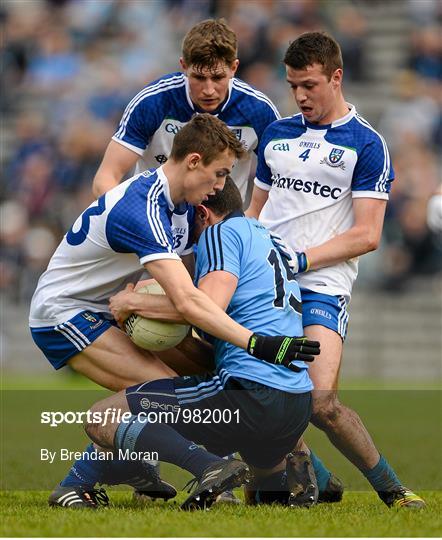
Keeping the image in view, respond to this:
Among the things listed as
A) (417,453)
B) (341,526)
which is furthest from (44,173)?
(341,526)

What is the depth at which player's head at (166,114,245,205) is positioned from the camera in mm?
6891

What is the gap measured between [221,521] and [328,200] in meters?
2.33

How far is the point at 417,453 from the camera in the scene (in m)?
10.2

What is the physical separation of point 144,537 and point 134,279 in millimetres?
2193

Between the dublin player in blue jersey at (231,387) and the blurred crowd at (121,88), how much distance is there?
10.8 meters

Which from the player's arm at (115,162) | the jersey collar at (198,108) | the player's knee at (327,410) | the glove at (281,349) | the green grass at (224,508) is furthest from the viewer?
the player's arm at (115,162)

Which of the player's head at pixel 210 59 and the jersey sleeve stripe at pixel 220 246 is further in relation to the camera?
the player's head at pixel 210 59

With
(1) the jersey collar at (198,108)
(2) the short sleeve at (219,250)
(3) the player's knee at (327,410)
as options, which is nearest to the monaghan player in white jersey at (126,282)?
(2) the short sleeve at (219,250)

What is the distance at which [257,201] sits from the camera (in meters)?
8.09

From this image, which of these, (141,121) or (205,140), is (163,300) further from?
(141,121)

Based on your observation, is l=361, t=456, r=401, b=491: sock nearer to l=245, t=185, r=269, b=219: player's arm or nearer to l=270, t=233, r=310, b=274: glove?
l=270, t=233, r=310, b=274: glove

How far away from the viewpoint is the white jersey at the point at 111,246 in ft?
22.4

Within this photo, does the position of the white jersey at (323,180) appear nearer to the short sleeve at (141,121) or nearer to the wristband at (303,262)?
the wristband at (303,262)

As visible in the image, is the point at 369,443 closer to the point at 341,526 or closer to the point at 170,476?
the point at 341,526
